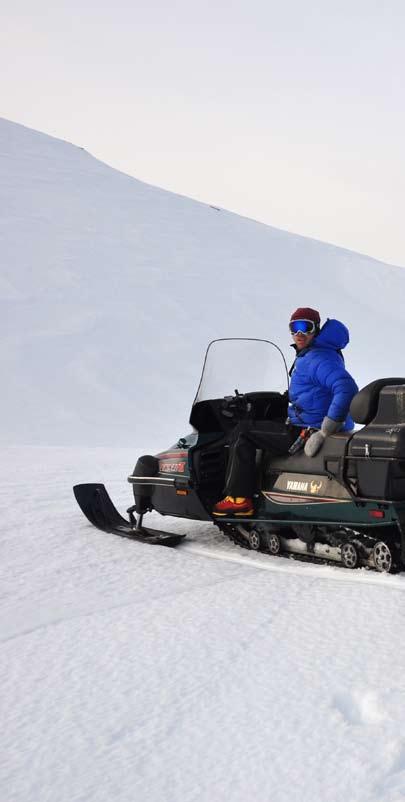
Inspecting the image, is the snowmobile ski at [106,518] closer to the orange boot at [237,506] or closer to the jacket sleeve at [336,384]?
the orange boot at [237,506]

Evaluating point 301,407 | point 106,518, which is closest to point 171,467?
point 106,518

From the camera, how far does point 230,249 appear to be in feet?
121

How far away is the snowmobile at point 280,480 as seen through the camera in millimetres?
4039

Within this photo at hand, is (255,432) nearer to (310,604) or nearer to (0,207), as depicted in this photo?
(310,604)

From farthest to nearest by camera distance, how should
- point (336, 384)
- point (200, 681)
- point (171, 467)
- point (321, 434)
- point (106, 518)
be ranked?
point (106, 518) → point (171, 467) → point (336, 384) → point (321, 434) → point (200, 681)

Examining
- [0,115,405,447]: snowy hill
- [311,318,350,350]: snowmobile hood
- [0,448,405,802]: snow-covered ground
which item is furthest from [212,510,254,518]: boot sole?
[0,115,405,447]: snowy hill

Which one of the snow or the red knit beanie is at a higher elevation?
the red knit beanie

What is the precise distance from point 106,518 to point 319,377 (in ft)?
6.91

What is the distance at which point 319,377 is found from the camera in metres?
4.79

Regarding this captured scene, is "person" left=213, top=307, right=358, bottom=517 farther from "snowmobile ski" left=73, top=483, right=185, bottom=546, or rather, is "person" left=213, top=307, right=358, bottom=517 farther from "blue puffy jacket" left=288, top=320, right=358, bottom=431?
"snowmobile ski" left=73, top=483, right=185, bottom=546

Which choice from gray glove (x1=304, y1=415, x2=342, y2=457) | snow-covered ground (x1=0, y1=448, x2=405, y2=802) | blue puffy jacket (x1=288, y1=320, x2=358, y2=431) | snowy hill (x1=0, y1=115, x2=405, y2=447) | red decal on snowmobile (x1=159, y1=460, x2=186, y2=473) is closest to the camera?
snow-covered ground (x1=0, y1=448, x2=405, y2=802)

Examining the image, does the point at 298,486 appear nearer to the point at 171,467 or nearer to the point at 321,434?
the point at 321,434

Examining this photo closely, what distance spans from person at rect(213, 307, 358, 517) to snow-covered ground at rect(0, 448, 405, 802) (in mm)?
479

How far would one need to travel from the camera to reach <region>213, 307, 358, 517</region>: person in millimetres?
4840
